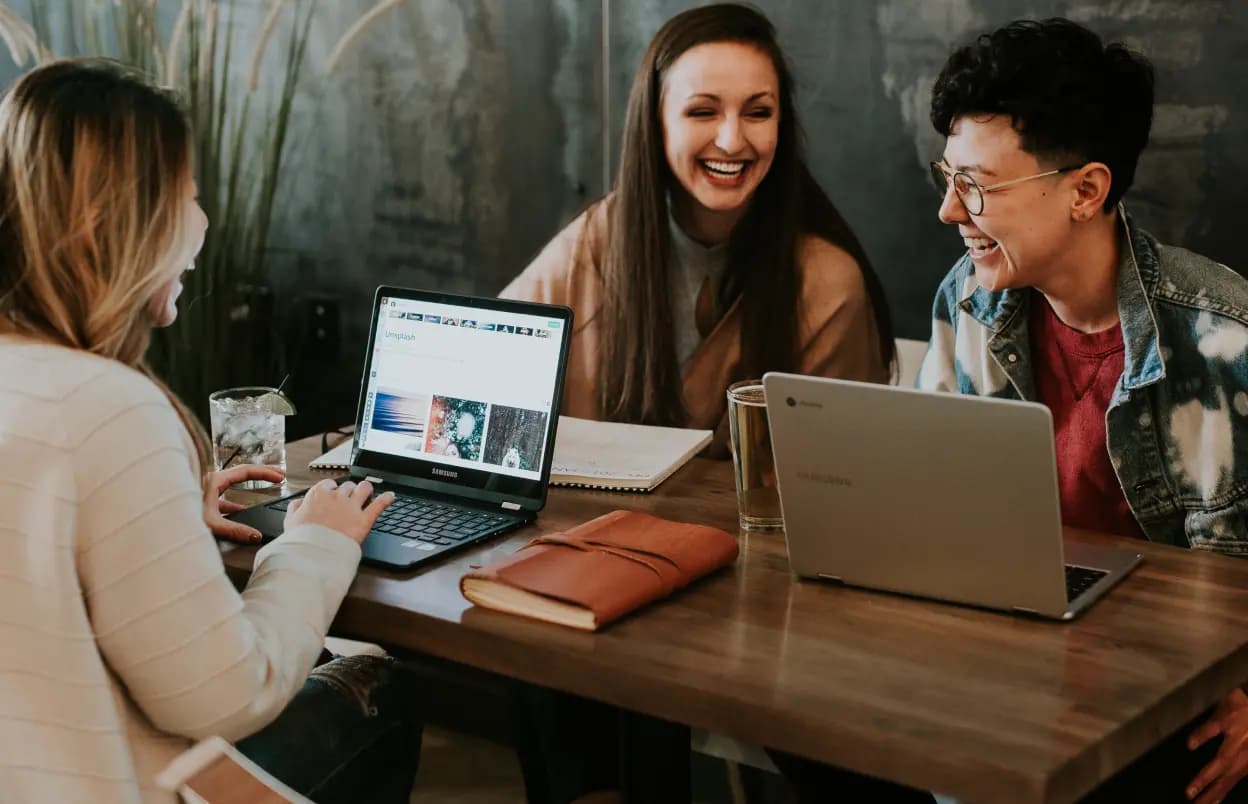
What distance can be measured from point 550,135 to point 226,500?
4.61 ft

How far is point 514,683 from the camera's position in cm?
193

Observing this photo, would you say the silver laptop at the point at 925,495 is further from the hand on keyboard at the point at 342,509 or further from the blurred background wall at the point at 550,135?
the blurred background wall at the point at 550,135

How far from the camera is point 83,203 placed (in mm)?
1314

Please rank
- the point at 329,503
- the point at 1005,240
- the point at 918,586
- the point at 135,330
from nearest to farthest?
the point at 135,330 → the point at 918,586 → the point at 329,503 → the point at 1005,240

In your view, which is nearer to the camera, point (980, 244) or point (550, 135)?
point (980, 244)

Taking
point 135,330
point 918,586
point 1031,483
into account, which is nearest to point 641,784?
point 918,586

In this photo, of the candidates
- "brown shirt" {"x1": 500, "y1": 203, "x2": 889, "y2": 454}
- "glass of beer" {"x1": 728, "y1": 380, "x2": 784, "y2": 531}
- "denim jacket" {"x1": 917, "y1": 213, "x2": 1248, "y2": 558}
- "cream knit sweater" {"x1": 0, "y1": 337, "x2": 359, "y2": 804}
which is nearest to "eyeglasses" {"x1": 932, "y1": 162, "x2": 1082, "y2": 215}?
"denim jacket" {"x1": 917, "y1": 213, "x2": 1248, "y2": 558}

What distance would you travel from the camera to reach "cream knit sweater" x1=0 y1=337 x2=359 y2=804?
1.26m

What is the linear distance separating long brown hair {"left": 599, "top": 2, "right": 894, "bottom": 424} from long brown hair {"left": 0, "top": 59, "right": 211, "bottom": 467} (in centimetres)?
122

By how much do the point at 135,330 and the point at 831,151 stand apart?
5.17ft

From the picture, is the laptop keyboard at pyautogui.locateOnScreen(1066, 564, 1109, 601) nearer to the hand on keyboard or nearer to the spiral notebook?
the spiral notebook

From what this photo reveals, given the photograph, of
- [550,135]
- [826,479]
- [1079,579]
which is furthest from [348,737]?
[550,135]

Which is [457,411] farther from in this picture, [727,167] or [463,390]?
[727,167]

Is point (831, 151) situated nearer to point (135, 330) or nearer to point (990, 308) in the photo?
point (990, 308)
